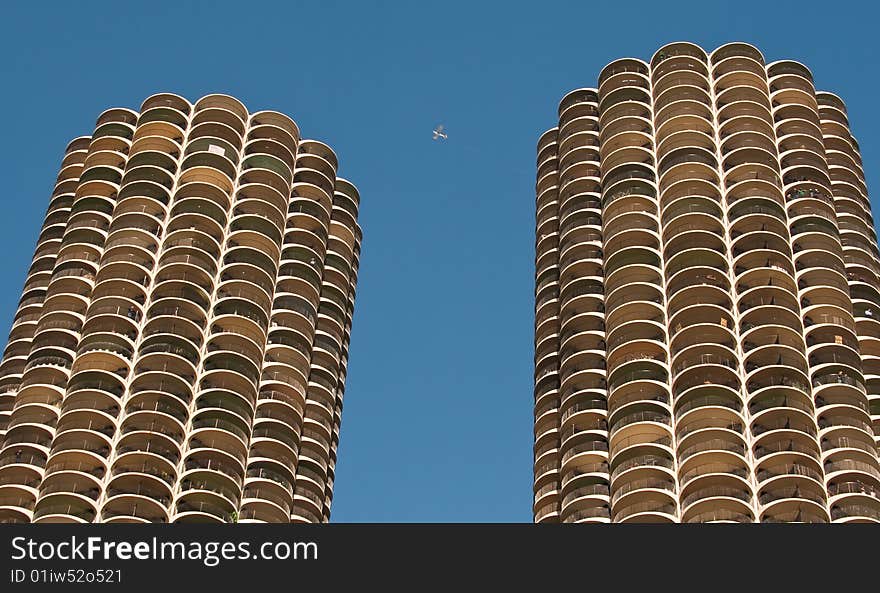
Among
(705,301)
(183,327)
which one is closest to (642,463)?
(705,301)

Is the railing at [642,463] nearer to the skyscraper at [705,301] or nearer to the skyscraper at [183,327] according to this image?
the skyscraper at [705,301]

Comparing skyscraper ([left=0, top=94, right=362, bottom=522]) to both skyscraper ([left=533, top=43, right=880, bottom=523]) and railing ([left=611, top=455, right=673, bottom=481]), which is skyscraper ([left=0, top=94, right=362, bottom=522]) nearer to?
skyscraper ([left=533, top=43, right=880, bottom=523])

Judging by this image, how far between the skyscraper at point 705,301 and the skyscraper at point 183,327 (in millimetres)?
14111

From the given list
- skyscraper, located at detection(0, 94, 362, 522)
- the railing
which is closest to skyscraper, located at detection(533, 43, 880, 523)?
the railing

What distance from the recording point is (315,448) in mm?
100312

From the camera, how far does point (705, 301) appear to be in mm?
93625

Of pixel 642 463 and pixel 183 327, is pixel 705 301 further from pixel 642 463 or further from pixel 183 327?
pixel 183 327

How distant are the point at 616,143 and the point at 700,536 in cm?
6313

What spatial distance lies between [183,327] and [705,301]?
95.9ft

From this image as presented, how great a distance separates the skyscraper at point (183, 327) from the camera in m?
89.1

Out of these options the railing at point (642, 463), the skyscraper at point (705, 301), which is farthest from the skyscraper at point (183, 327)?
the railing at point (642, 463)

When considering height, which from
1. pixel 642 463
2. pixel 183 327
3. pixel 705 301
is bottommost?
pixel 642 463

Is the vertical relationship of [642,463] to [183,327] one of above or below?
below

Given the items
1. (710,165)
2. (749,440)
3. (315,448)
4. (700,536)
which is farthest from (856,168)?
(700,536)
